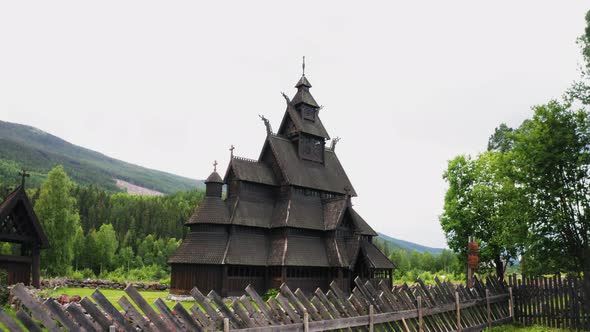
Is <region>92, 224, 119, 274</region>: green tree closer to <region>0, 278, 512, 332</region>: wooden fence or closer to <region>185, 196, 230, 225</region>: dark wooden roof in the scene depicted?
<region>185, 196, 230, 225</region>: dark wooden roof

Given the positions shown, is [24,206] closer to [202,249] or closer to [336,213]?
[202,249]

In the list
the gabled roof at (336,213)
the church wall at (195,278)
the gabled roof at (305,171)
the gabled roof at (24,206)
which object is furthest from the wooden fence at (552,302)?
the gabled roof at (24,206)

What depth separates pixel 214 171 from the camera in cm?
3781

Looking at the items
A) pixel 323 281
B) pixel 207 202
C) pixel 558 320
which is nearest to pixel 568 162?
pixel 558 320

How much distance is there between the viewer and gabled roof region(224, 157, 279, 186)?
37.7 m

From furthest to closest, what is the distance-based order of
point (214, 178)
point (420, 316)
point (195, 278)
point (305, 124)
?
1. point (305, 124)
2. point (214, 178)
3. point (195, 278)
4. point (420, 316)

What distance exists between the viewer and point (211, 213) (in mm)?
35438

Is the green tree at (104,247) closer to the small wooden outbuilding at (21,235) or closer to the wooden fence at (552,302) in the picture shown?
the small wooden outbuilding at (21,235)

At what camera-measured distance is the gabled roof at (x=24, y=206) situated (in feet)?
77.5

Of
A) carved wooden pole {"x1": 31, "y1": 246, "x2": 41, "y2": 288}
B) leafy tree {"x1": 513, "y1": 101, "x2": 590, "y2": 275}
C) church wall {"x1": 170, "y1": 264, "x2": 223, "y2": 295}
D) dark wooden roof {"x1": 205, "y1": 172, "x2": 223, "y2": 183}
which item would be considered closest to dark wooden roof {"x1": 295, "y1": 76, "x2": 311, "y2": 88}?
dark wooden roof {"x1": 205, "y1": 172, "x2": 223, "y2": 183}

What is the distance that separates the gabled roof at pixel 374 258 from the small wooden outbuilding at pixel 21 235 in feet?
77.8

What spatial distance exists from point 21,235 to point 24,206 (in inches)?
69.0

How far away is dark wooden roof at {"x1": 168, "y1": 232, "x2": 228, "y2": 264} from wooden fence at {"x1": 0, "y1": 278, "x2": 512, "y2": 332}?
57.6 ft

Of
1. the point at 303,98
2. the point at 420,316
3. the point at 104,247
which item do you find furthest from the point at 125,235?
the point at 420,316
